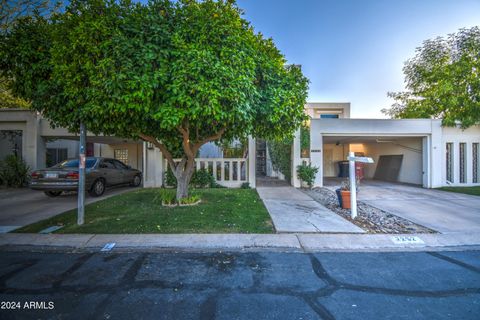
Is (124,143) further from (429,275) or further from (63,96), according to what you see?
(429,275)

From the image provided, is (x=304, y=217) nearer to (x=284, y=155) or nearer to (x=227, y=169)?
(x=227, y=169)

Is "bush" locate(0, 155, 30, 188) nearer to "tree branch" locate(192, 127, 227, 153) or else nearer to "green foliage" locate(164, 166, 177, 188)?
"green foliage" locate(164, 166, 177, 188)

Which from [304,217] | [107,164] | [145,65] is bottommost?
[304,217]

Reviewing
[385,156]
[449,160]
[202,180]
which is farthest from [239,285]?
[385,156]

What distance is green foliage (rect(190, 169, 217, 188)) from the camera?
10109mm

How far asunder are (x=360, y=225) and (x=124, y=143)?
13879mm

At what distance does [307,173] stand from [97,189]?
882 cm

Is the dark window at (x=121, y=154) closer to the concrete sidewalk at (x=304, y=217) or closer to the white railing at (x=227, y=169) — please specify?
the white railing at (x=227, y=169)

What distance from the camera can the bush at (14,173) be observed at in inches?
404

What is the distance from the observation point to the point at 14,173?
33.6ft

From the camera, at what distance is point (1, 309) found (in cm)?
226

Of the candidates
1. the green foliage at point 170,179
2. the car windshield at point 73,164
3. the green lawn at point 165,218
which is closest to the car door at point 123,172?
the car windshield at point 73,164

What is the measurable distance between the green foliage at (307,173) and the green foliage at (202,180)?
4188 millimetres

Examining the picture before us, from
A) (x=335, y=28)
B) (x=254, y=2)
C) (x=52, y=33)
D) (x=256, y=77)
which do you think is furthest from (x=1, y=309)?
(x=335, y=28)
